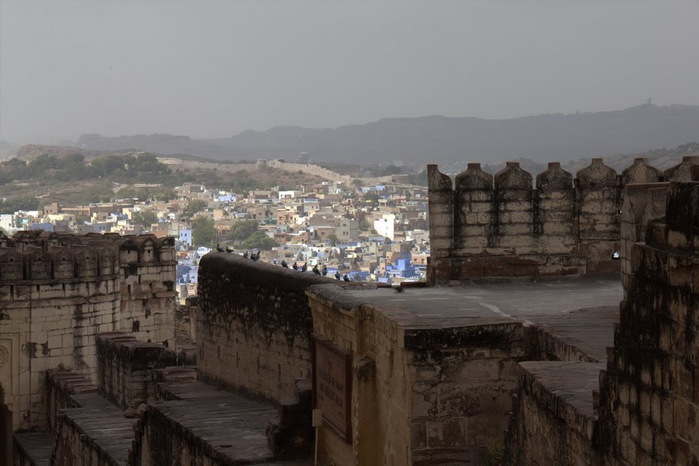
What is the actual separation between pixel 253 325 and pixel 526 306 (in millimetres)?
4346

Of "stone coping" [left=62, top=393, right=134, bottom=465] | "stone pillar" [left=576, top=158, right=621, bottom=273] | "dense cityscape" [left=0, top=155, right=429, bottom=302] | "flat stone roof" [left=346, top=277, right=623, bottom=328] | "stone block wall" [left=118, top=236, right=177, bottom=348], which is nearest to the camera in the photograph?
"flat stone roof" [left=346, top=277, right=623, bottom=328]

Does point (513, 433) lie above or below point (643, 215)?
below

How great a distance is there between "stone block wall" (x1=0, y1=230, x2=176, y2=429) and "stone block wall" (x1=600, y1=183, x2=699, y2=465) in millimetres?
15122

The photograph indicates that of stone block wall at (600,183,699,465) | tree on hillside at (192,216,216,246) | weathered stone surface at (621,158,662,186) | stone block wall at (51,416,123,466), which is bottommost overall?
tree on hillside at (192,216,216,246)

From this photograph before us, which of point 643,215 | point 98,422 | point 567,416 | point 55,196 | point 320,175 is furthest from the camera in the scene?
point 320,175

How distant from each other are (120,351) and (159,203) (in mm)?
96308

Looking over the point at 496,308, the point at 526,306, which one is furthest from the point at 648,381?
the point at 526,306

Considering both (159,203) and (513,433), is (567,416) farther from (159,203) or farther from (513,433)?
(159,203)

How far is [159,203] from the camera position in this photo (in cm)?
11338

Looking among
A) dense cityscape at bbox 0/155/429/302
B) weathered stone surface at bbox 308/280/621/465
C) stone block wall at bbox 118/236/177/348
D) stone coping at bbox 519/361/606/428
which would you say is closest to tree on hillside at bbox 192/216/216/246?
dense cityscape at bbox 0/155/429/302

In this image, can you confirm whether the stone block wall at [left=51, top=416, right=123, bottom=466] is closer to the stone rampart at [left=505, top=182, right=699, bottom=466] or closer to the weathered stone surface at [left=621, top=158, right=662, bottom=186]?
the weathered stone surface at [left=621, top=158, right=662, bottom=186]

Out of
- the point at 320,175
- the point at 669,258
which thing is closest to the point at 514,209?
the point at 669,258

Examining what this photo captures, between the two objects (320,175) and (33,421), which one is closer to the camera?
(33,421)

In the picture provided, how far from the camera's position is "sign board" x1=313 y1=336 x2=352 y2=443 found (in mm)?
8461
